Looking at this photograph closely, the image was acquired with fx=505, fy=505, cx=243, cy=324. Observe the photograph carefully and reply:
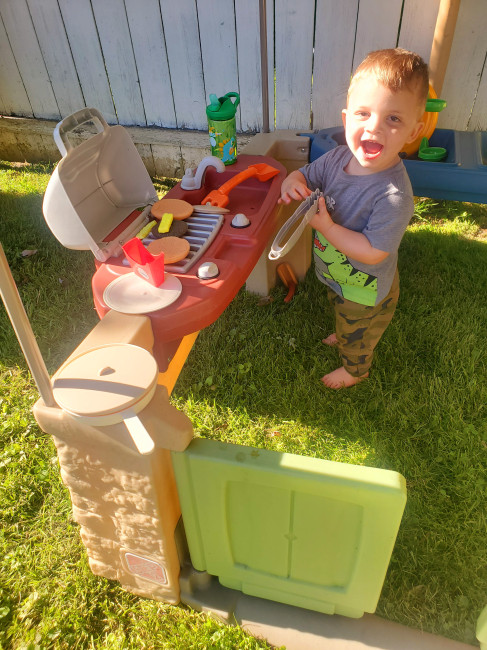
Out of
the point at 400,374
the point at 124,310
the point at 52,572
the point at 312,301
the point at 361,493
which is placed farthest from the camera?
the point at 312,301

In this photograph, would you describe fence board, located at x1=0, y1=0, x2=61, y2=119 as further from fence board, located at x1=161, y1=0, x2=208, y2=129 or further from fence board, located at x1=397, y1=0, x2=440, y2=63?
fence board, located at x1=397, y1=0, x2=440, y2=63

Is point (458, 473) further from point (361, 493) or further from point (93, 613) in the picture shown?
point (93, 613)

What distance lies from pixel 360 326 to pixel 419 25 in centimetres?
173

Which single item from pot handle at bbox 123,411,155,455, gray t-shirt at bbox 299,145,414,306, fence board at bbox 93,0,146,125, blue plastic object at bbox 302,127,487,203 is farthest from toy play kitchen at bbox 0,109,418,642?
fence board at bbox 93,0,146,125

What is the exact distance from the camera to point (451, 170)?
1.91 m

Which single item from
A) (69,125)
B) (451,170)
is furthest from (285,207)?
(69,125)

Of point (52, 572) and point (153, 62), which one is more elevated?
point (153, 62)

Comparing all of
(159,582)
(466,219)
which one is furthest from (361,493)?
(466,219)

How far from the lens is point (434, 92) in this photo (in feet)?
7.54

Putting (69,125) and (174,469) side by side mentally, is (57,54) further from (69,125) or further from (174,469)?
(174,469)

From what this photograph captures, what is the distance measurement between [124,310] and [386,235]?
0.69 m

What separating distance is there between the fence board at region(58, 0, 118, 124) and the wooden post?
1929 millimetres

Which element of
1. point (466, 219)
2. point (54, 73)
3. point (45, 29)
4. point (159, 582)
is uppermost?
point (45, 29)

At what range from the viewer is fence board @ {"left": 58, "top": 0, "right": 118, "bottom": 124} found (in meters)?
2.96
